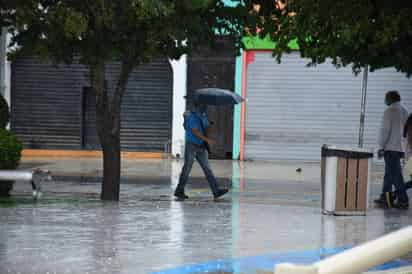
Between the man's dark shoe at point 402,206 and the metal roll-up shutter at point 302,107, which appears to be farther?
the metal roll-up shutter at point 302,107

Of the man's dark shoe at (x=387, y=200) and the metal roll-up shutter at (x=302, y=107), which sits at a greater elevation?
the metal roll-up shutter at (x=302, y=107)

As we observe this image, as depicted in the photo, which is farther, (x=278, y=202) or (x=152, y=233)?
(x=278, y=202)

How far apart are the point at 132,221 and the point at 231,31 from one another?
420 centimetres

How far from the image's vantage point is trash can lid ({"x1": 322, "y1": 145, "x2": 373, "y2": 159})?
12.7 meters

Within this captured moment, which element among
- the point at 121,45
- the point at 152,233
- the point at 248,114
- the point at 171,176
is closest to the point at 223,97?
the point at 121,45

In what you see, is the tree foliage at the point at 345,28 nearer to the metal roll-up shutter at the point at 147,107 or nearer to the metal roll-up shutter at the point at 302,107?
the metal roll-up shutter at the point at 302,107

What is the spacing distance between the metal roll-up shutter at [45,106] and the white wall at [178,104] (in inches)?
115

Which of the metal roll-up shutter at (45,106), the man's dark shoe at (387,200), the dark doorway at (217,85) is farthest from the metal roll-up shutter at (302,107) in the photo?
the man's dark shoe at (387,200)

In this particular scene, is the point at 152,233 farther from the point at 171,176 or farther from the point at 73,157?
the point at 73,157

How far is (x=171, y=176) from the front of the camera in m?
21.7

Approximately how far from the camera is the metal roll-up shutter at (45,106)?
28203 mm

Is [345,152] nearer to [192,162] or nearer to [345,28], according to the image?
[345,28]

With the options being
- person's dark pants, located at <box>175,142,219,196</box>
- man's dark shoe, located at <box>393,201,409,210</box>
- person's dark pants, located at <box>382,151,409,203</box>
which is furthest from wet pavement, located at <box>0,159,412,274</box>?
person's dark pants, located at <box>382,151,409,203</box>

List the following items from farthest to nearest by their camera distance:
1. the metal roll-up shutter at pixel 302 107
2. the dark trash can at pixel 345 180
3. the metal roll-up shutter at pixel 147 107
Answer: the metal roll-up shutter at pixel 147 107 < the metal roll-up shutter at pixel 302 107 < the dark trash can at pixel 345 180
